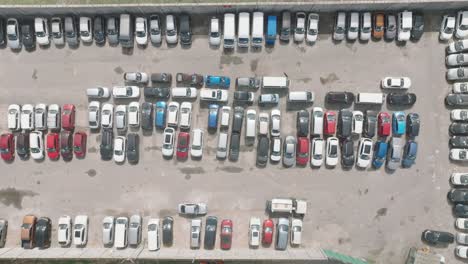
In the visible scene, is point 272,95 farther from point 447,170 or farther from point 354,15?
point 447,170

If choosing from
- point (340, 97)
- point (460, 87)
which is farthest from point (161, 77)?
point (460, 87)

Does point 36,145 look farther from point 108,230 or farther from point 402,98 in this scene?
point 402,98

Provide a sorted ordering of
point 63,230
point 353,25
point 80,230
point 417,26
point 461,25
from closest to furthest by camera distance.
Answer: point 461,25, point 353,25, point 417,26, point 80,230, point 63,230

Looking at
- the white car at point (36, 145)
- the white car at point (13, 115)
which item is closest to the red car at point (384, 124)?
the white car at point (36, 145)

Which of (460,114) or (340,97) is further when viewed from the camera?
(340,97)

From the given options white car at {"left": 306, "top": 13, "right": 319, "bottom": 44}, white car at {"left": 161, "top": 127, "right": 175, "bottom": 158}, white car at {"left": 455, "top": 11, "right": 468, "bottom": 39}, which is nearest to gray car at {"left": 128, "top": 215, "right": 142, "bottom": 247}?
white car at {"left": 161, "top": 127, "right": 175, "bottom": 158}

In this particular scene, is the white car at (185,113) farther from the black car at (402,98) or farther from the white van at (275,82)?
the black car at (402,98)
